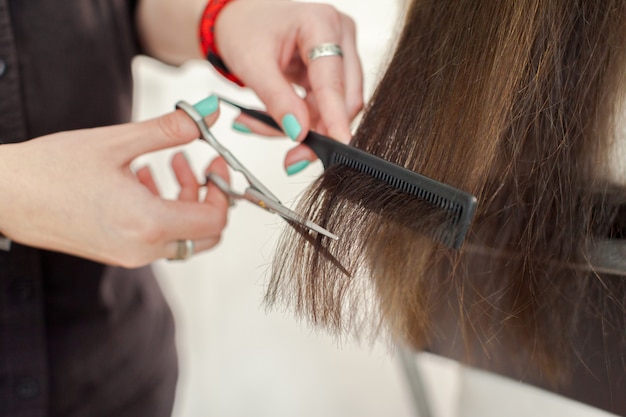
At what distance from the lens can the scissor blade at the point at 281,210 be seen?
18.3 inches

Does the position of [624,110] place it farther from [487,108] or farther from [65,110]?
[65,110]

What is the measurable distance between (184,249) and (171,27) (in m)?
0.30

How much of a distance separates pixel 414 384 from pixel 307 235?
1.68 feet

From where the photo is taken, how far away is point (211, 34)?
702 millimetres

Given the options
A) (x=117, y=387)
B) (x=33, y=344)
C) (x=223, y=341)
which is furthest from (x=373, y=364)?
(x=33, y=344)

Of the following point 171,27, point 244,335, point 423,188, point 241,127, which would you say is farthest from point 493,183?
point 244,335

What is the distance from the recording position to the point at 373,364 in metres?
1.33

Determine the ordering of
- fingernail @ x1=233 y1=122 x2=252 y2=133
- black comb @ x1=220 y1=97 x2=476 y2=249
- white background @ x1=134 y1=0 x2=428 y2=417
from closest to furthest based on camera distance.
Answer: black comb @ x1=220 y1=97 x2=476 y2=249
fingernail @ x1=233 y1=122 x2=252 y2=133
white background @ x1=134 y1=0 x2=428 y2=417

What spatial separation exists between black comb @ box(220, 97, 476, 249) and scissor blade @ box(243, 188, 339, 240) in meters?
0.05

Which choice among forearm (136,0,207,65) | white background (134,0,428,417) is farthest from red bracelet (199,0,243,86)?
white background (134,0,428,417)

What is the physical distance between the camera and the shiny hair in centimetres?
45

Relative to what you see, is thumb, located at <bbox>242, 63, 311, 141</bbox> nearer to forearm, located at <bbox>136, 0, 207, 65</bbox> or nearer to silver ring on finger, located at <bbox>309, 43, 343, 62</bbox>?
silver ring on finger, located at <bbox>309, 43, 343, 62</bbox>

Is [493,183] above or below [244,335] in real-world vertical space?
above

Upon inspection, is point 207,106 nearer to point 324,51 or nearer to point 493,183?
point 324,51
